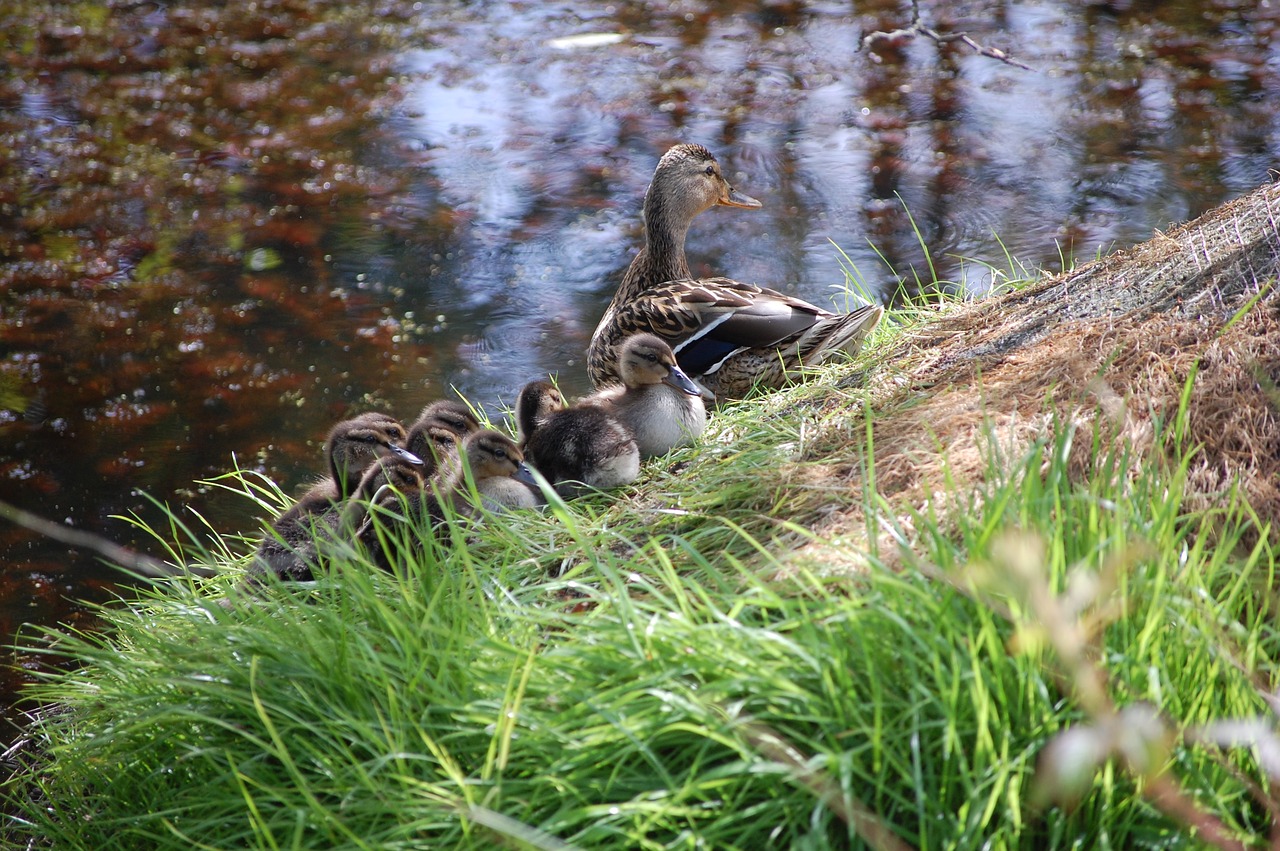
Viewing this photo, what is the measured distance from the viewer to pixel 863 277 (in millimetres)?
7004

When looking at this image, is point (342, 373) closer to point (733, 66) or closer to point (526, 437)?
point (526, 437)

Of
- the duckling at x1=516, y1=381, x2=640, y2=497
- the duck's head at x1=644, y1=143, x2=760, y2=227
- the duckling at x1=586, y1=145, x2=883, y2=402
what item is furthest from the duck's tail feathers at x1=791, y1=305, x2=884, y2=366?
the duck's head at x1=644, y1=143, x2=760, y2=227

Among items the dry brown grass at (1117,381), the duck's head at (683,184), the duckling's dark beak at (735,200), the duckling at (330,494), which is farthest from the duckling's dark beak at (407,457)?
the duckling's dark beak at (735,200)

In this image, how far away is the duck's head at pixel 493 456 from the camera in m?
3.53

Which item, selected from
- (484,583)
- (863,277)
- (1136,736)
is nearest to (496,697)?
(484,583)

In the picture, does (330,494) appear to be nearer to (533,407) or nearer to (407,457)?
(407,457)

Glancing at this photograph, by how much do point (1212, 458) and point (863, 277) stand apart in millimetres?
4438

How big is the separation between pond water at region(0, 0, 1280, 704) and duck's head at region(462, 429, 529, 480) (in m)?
1.98

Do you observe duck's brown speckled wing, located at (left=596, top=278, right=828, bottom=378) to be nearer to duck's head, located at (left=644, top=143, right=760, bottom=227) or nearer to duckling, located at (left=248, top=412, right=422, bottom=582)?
duck's head, located at (left=644, top=143, right=760, bottom=227)

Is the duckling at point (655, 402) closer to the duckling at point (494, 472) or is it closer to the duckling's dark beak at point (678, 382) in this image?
the duckling's dark beak at point (678, 382)

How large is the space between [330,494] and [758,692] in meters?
2.06

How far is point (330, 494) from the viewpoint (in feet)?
12.2

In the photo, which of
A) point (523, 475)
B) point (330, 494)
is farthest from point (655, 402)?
point (330, 494)

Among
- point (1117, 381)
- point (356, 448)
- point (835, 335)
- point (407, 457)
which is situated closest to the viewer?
point (1117, 381)
